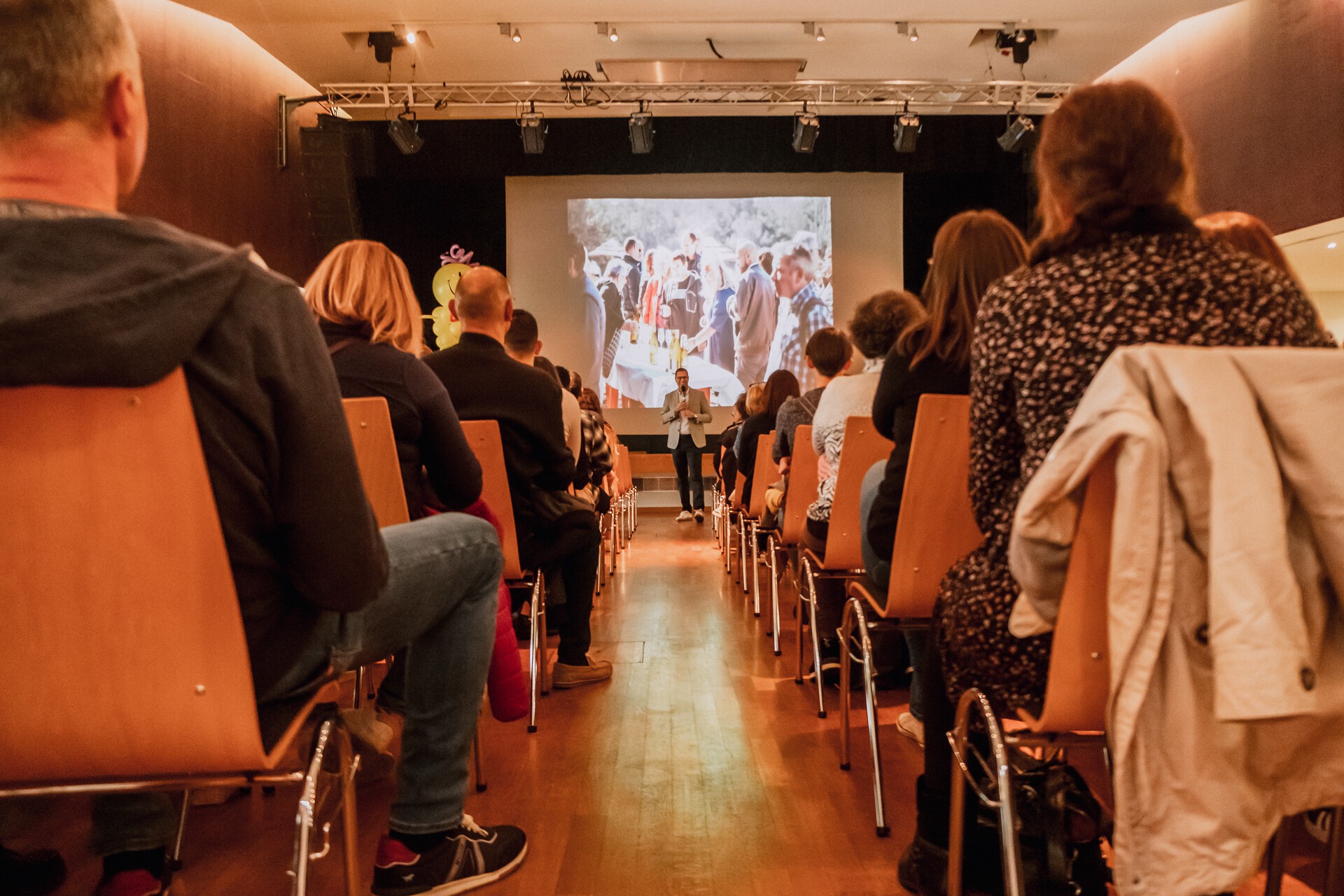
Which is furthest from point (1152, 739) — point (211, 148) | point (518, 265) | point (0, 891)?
point (518, 265)

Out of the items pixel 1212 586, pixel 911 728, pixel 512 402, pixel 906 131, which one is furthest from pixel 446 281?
pixel 1212 586

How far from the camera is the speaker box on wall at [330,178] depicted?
8.38 m

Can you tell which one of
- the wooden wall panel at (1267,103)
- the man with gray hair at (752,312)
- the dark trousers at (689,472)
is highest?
the wooden wall panel at (1267,103)

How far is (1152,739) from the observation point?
93 cm

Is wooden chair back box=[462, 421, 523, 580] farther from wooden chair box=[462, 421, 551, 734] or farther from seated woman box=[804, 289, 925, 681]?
seated woman box=[804, 289, 925, 681]

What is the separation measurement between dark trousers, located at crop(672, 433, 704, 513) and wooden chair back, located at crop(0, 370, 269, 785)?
8.16 m

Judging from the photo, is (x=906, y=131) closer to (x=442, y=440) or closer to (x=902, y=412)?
(x=902, y=412)

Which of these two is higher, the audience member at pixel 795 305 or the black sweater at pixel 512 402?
the audience member at pixel 795 305

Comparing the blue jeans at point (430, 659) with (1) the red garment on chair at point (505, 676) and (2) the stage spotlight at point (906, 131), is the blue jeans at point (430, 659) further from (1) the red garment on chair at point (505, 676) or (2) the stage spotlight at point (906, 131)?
(2) the stage spotlight at point (906, 131)

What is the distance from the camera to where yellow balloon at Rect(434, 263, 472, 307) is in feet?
30.0

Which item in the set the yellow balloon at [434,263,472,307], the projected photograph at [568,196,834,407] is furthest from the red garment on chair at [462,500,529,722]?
the projected photograph at [568,196,834,407]

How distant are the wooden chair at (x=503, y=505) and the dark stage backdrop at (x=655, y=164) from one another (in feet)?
24.8

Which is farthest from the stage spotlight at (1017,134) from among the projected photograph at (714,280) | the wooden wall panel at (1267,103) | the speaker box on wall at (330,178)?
the speaker box on wall at (330,178)

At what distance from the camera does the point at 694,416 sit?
9.23 metres
